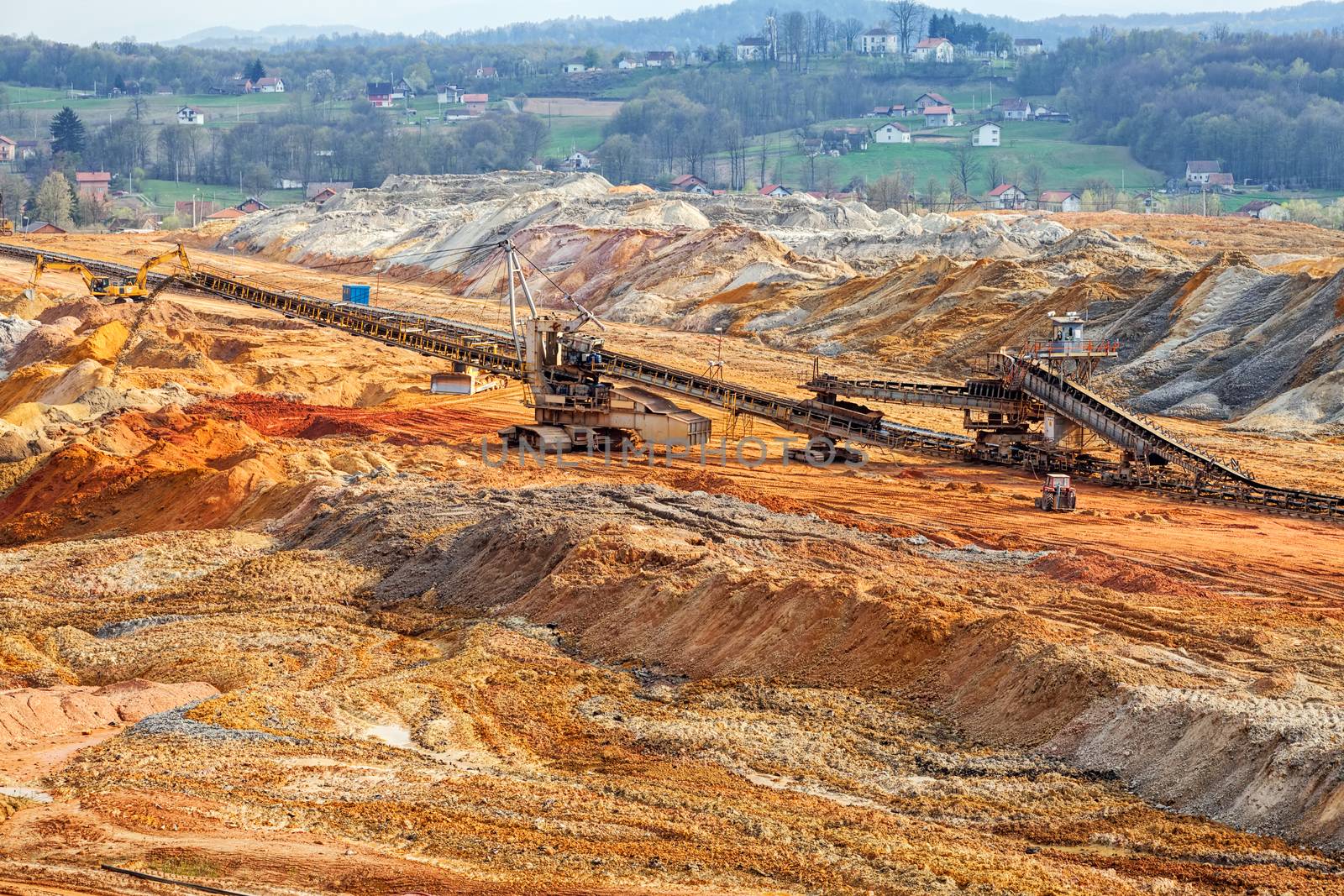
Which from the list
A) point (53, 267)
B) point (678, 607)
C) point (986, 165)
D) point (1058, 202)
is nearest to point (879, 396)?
point (678, 607)

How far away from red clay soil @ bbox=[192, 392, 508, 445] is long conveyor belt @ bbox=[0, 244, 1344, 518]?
1.83 meters

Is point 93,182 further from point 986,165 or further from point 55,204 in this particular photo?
point 986,165

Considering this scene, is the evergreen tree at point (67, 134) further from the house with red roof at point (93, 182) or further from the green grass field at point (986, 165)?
the green grass field at point (986, 165)

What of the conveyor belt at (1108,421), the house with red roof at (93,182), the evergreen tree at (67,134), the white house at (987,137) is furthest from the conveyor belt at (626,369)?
the evergreen tree at (67,134)

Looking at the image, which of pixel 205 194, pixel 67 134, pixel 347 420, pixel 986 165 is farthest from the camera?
pixel 67 134

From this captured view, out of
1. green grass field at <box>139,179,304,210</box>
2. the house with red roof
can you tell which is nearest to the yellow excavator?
Result: green grass field at <box>139,179,304,210</box>

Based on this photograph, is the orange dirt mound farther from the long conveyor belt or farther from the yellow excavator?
the yellow excavator

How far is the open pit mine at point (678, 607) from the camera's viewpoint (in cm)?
1809

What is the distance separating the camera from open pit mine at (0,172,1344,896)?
18094 mm

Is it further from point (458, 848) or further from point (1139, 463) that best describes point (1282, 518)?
point (458, 848)

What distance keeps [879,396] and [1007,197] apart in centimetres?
11938

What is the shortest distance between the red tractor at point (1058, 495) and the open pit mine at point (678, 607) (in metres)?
0.13

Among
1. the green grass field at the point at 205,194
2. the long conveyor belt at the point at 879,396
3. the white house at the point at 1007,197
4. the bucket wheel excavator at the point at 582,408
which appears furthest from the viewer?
the green grass field at the point at 205,194

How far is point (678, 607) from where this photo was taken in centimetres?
2788
